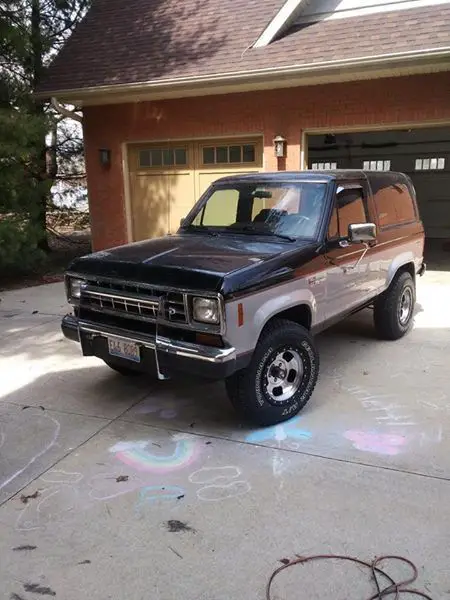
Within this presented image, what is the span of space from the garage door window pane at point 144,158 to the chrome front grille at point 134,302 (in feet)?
25.1

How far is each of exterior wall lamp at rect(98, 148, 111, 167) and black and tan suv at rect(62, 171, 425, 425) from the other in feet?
21.9

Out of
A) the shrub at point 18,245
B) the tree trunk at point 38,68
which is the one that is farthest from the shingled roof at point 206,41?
the shrub at point 18,245

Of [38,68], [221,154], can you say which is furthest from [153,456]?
[38,68]

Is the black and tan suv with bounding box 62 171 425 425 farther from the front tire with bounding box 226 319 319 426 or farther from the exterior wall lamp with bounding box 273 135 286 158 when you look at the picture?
the exterior wall lamp with bounding box 273 135 286 158

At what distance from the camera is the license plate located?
3910mm

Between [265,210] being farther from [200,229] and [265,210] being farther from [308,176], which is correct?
[200,229]

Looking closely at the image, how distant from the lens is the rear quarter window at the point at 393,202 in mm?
5613

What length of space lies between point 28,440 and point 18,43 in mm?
8060

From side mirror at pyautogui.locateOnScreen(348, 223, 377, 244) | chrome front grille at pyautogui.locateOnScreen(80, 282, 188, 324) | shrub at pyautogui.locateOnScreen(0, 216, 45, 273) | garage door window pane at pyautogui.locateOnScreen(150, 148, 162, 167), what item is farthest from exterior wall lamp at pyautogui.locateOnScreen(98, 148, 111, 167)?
side mirror at pyautogui.locateOnScreen(348, 223, 377, 244)

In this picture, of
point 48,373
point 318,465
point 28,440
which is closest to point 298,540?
point 318,465

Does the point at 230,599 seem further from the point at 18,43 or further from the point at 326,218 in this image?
the point at 18,43

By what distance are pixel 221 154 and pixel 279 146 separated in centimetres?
137

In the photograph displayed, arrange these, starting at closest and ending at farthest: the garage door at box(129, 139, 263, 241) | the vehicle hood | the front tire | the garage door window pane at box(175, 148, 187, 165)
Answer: the vehicle hood < the front tire < the garage door at box(129, 139, 263, 241) < the garage door window pane at box(175, 148, 187, 165)

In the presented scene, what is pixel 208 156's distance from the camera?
10.7m
